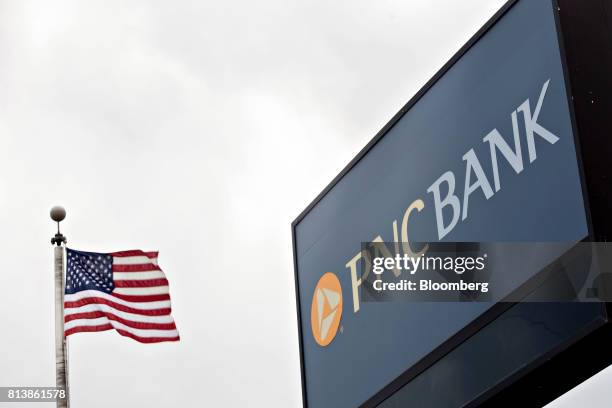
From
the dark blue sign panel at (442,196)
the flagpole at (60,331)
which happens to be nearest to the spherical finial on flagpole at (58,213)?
the flagpole at (60,331)

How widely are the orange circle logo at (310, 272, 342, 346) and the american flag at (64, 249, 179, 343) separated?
13.4 feet

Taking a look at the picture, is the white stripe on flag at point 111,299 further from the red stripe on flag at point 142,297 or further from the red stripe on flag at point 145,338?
the red stripe on flag at point 145,338

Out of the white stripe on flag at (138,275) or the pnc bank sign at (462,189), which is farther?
the white stripe on flag at (138,275)

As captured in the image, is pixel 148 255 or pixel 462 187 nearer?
pixel 462 187

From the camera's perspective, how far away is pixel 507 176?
11273 millimetres

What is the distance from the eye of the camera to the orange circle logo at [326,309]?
13.7 metres

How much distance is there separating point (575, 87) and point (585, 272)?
1428 millimetres

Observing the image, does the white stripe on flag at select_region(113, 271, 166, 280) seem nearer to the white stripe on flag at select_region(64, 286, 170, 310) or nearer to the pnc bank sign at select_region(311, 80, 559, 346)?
the white stripe on flag at select_region(64, 286, 170, 310)

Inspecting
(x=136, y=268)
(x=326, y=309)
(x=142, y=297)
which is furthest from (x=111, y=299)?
(x=326, y=309)

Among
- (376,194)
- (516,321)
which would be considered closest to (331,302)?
(376,194)

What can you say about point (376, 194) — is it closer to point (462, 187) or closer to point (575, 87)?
point (462, 187)

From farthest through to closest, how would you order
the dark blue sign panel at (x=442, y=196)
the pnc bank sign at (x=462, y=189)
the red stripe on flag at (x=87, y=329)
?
the red stripe on flag at (x=87, y=329)
the pnc bank sign at (x=462, y=189)
the dark blue sign panel at (x=442, y=196)

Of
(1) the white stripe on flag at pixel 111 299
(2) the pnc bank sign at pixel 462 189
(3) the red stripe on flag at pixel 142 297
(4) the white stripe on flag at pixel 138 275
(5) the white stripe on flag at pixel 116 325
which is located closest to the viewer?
(2) the pnc bank sign at pixel 462 189

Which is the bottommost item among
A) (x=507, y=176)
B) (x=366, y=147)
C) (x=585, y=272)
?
(x=585, y=272)
